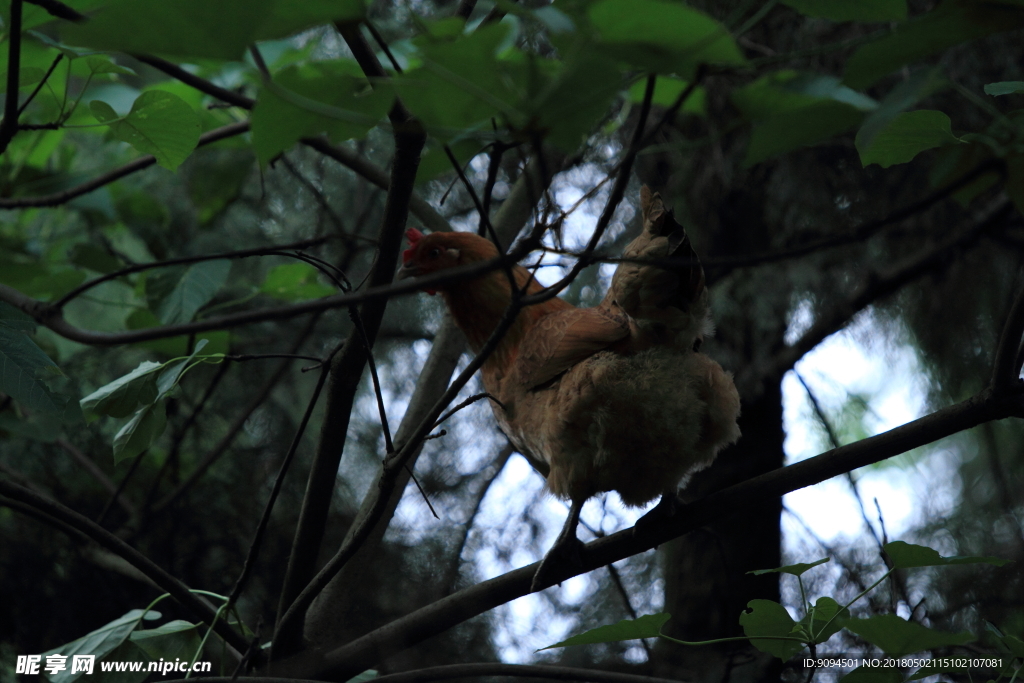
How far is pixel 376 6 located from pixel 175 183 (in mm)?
1269

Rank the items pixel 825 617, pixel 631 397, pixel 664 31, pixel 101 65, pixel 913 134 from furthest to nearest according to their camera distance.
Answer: pixel 631 397
pixel 101 65
pixel 825 617
pixel 913 134
pixel 664 31

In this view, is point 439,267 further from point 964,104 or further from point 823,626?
point 964,104

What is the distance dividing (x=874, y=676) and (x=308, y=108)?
1.22 metres

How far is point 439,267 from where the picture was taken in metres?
2.40

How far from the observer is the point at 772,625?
122cm

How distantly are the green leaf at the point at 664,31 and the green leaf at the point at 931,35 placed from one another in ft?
0.51

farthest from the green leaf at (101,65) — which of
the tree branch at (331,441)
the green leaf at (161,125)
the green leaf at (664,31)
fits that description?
the green leaf at (664,31)

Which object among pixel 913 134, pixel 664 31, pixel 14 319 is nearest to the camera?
pixel 664 31

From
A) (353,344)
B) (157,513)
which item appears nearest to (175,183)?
(157,513)

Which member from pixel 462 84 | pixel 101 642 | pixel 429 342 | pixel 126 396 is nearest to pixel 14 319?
pixel 126 396

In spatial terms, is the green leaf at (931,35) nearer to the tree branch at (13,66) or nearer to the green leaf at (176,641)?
the tree branch at (13,66)

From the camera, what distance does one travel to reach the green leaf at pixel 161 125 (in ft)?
4.51

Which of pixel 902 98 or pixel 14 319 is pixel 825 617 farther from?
pixel 14 319

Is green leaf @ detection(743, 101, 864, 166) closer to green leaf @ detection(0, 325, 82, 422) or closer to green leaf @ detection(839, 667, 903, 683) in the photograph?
green leaf @ detection(839, 667, 903, 683)
